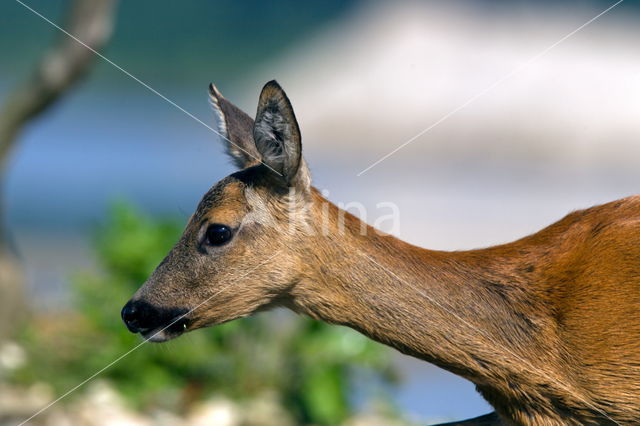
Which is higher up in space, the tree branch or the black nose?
the tree branch

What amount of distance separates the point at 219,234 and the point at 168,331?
49 centimetres

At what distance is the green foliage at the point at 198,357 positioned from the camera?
7066 mm

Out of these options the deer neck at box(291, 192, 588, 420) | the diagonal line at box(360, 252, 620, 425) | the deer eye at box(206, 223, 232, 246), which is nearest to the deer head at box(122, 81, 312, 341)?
the deer eye at box(206, 223, 232, 246)

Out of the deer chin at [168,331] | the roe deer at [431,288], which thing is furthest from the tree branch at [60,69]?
the deer chin at [168,331]

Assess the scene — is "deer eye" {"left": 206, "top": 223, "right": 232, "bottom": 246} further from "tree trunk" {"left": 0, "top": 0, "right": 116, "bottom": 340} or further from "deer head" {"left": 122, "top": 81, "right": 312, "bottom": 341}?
"tree trunk" {"left": 0, "top": 0, "right": 116, "bottom": 340}

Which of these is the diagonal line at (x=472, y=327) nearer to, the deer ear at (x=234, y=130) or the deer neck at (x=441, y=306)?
the deer neck at (x=441, y=306)

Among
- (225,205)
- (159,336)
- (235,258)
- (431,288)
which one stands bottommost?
(159,336)

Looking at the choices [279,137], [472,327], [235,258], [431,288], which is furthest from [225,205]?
[472,327]

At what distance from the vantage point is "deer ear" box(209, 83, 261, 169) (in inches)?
200

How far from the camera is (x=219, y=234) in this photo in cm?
463

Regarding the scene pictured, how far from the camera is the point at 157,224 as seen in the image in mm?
7617

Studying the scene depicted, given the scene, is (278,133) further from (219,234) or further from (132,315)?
(132,315)

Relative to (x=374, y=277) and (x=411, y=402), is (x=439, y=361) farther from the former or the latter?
(x=411, y=402)

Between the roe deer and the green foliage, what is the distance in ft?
8.03
